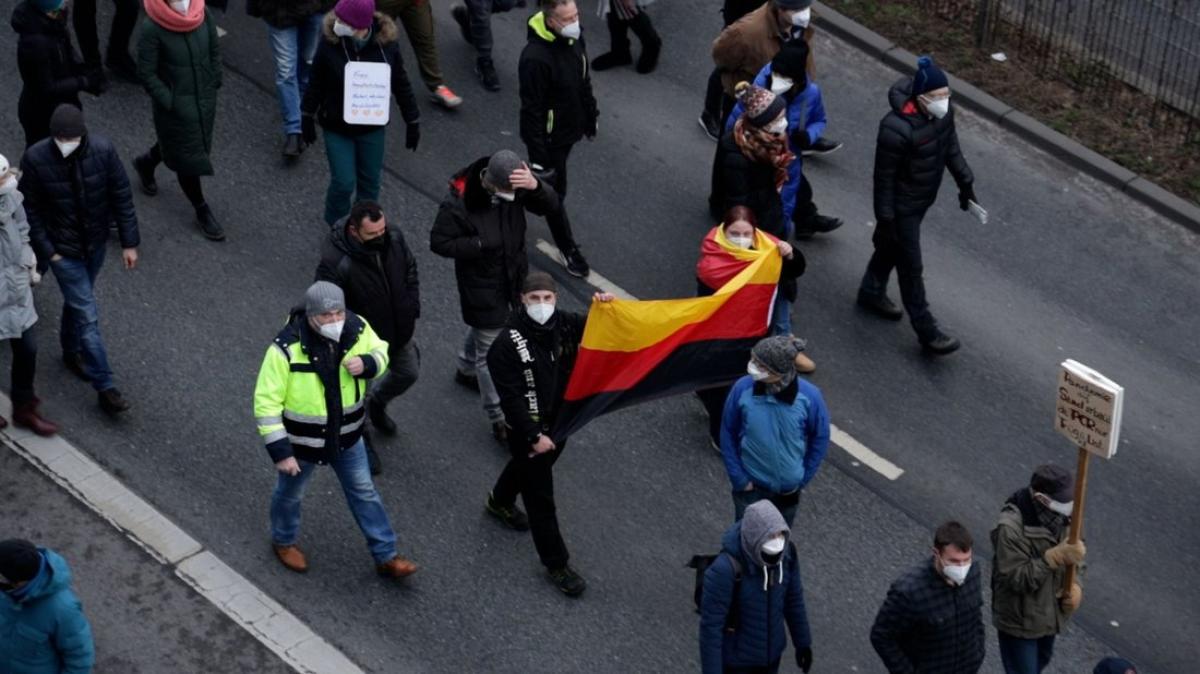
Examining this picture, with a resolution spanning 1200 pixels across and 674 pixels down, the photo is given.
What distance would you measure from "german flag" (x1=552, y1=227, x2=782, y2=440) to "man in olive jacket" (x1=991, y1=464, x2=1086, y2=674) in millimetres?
2013

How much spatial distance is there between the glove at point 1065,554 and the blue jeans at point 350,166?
205 inches

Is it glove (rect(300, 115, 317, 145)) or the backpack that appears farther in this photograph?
glove (rect(300, 115, 317, 145))

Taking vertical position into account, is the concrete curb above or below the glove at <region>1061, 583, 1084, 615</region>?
below

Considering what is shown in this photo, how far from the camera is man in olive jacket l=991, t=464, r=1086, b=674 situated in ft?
32.3

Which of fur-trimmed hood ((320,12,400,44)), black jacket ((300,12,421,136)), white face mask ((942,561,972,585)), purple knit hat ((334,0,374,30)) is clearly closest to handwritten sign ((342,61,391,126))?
black jacket ((300,12,421,136))

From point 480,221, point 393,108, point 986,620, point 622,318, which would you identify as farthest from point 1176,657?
point 393,108

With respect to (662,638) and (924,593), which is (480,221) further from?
(924,593)

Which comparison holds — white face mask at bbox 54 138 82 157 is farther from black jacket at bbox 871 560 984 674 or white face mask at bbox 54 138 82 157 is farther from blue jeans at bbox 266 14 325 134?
black jacket at bbox 871 560 984 674

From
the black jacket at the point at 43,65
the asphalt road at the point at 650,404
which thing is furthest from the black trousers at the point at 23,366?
the black jacket at the point at 43,65

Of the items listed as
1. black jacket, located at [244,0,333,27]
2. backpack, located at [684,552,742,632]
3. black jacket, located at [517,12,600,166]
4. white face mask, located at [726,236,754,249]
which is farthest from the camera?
black jacket, located at [244,0,333,27]

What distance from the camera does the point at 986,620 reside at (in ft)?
37.1

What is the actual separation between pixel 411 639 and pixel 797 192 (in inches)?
176

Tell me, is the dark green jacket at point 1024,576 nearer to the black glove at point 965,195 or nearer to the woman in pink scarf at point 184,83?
the black glove at point 965,195

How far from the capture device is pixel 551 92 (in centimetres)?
1306
